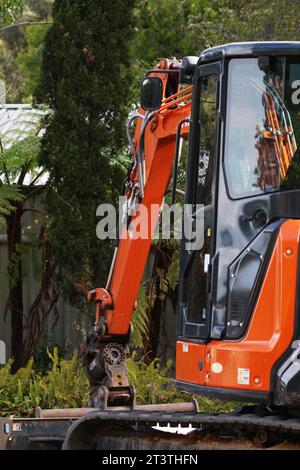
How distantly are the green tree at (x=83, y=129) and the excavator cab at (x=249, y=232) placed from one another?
506 cm

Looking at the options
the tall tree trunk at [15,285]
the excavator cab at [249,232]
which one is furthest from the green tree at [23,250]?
the excavator cab at [249,232]

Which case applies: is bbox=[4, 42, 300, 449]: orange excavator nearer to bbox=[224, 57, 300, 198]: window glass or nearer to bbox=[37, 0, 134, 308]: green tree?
bbox=[224, 57, 300, 198]: window glass

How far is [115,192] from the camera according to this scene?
12.3m

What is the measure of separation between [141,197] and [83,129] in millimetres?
3516

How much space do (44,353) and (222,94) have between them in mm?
7282

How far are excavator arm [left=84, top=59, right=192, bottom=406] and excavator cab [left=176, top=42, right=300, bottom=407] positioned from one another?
159 cm

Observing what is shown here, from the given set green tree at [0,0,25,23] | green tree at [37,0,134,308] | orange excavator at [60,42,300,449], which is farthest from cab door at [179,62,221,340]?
green tree at [0,0,25,23]

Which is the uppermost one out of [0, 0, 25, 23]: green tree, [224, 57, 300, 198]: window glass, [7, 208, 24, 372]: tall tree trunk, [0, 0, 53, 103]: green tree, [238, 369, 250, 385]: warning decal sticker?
[0, 0, 53, 103]: green tree

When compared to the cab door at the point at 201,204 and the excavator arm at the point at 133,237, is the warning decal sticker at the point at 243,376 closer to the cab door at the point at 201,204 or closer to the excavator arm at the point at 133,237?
the cab door at the point at 201,204

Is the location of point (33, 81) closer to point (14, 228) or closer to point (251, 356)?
point (14, 228)

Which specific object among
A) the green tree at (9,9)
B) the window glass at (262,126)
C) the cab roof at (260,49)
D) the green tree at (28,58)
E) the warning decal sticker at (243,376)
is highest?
the green tree at (28,58)

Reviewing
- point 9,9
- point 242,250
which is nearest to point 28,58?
point 9,9

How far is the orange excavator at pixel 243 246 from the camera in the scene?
20.9 ft

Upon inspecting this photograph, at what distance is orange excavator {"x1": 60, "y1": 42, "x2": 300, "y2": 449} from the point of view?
638 centimetres
